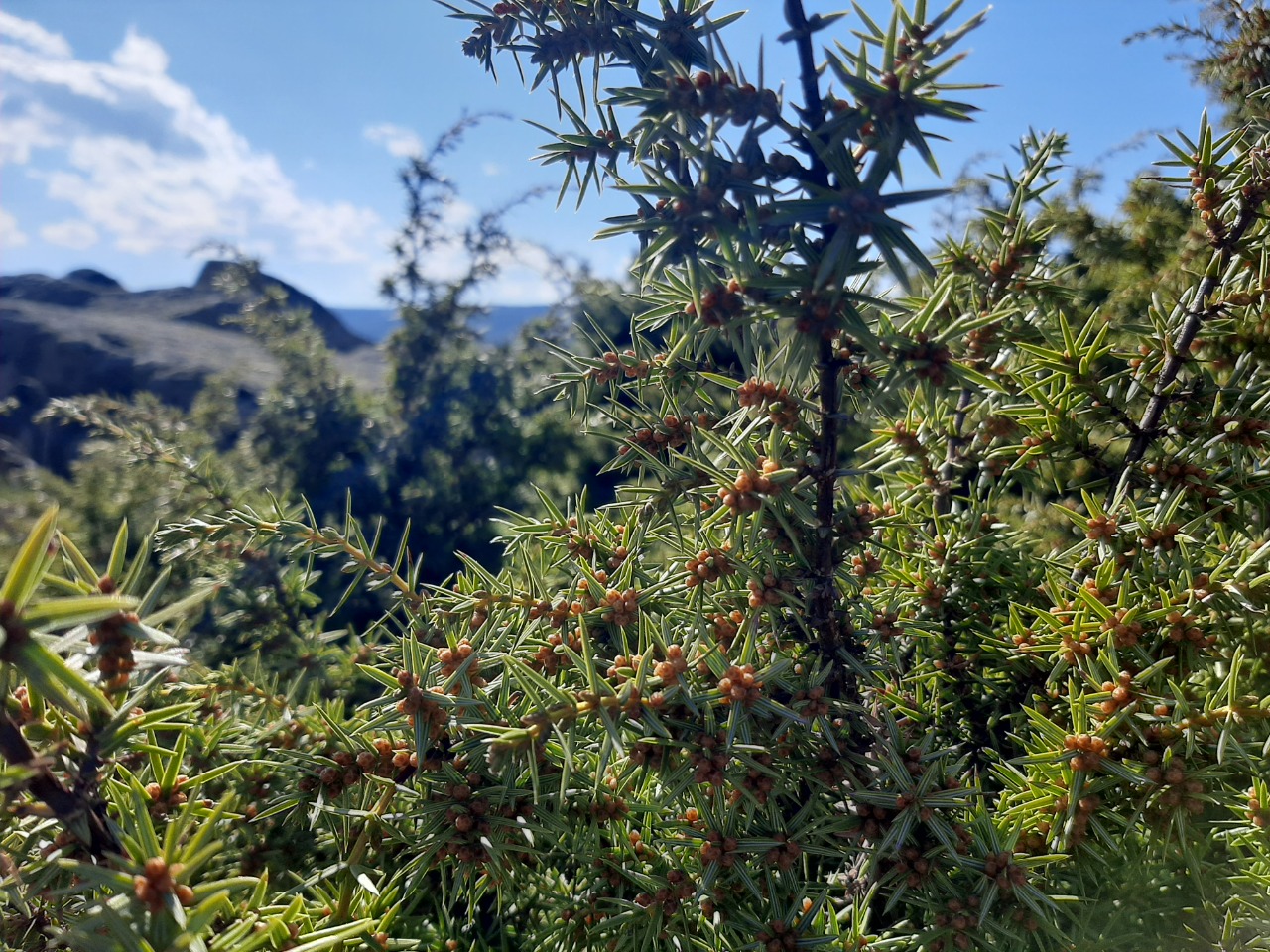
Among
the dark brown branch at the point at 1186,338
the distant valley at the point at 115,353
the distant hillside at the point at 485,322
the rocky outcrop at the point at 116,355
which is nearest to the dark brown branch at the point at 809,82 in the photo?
the dark brown branch at the point at 1186,338

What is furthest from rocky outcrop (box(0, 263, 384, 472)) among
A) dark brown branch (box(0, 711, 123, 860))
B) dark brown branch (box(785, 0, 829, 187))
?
dark brown branch (box(785, 0, 829, 187))

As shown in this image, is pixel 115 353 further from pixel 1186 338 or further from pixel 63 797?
pixel 1186 338

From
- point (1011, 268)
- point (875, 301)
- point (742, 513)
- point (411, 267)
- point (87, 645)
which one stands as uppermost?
point (411, 267)

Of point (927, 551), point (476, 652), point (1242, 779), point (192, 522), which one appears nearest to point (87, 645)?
point (476, 652)

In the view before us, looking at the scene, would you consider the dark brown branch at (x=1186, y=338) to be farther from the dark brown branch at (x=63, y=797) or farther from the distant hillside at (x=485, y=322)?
the distant hillside at (x=485, y=322)

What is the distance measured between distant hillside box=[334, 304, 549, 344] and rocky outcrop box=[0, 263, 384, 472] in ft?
4.31

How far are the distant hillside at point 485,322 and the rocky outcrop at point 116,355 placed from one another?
131cm

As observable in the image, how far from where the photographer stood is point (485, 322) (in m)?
4.47

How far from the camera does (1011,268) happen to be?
45.0 inches

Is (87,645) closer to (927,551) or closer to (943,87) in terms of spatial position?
(943,87)

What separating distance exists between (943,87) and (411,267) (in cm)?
373

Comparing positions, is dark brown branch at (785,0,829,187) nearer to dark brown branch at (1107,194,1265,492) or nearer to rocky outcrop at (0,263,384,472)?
dark brown branch at (1107,194,1265,492)

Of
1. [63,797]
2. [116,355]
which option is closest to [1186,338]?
[63,797]

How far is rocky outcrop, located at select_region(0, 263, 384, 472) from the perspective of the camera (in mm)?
7859
